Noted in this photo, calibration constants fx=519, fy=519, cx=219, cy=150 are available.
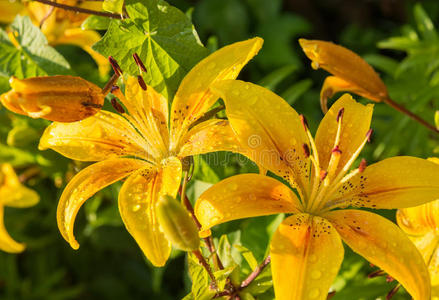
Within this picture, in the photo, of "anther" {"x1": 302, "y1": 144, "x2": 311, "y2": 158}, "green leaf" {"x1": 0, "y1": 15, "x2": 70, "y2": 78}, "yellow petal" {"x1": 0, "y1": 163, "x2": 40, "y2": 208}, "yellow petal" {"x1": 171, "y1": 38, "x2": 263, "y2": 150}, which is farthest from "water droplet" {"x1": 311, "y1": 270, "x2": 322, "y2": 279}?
"yellow petal" {"x1": 0, "y1": 163, "x2": 40, "y2": 208}

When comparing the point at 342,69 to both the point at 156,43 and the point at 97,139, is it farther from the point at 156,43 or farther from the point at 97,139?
the point at 97,139

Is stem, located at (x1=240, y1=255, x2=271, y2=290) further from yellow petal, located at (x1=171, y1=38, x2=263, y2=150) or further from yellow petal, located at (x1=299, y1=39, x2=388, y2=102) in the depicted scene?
yellow petal, located at (x1=299, y1=39, x2=388, y2=102)

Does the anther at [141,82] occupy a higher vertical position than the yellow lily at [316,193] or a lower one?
higher

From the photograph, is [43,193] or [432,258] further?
[43,193]

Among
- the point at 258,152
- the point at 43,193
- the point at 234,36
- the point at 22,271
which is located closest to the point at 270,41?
the point at 234,36

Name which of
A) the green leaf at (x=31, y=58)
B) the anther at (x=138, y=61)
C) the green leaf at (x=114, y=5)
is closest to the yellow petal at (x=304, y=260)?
the anther at (x=138, y=61)

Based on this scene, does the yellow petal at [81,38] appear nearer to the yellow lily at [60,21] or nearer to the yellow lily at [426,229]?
the yellow lily at [60,21]

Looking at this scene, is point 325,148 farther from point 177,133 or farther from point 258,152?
point 177,133

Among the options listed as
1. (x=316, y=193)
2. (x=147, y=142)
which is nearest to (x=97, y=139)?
(x=147, y=142)
